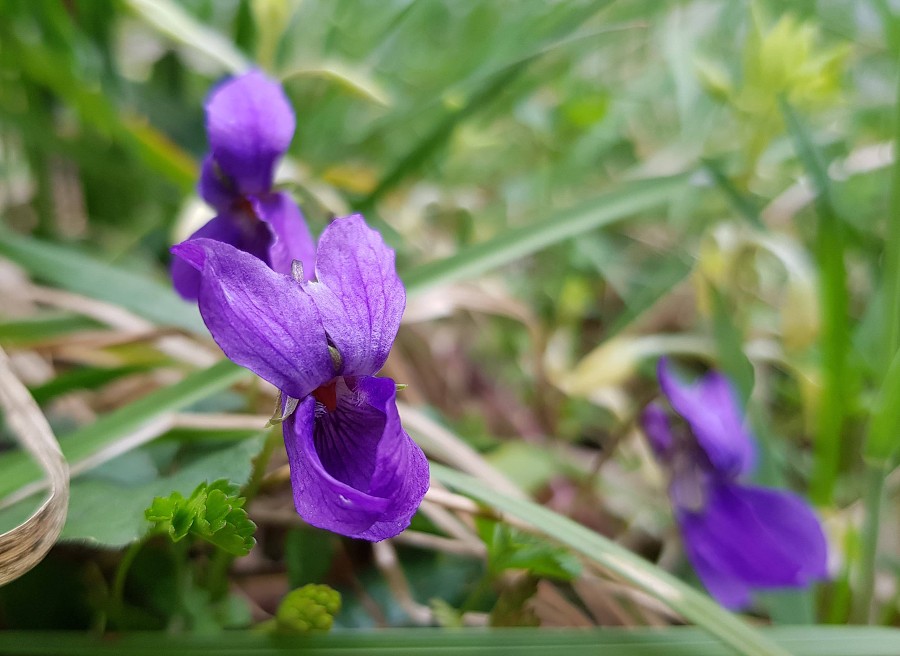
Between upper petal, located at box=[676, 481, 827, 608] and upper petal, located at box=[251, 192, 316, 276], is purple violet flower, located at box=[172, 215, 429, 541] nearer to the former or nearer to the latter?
upper petal, located at box=[251, 192, 316, 276]

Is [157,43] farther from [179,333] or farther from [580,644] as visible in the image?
[580,644]

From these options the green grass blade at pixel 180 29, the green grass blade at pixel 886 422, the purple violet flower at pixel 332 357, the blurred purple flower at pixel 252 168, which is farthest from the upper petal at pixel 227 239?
the green grass blade at pixel 886 422

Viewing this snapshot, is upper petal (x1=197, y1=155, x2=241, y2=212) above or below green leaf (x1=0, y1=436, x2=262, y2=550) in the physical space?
above

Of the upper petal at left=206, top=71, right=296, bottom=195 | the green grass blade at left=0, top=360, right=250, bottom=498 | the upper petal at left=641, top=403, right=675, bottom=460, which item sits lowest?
the upper petal at left=641, top=403, right=675, bottom=460

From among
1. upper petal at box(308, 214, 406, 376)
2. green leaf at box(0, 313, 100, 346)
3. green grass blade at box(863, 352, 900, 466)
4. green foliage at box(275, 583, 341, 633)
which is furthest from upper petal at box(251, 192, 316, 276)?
green grass blade at box(863, 352, 900, 466)

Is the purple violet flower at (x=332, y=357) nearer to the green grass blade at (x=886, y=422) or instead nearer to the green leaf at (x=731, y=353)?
the green grass blade at (x=886, y=422)

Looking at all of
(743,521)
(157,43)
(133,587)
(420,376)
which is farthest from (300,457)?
(157,43)

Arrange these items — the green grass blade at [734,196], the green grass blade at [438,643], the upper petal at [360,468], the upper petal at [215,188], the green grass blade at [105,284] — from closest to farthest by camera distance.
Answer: the upper petal at [360,468], the green grass blade at [438,643], the upper petal at [215,188], the green grass blade at [105,284], the green grass blade at [734,196]

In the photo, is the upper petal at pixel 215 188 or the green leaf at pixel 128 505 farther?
the upper petal at pixel 215 188
